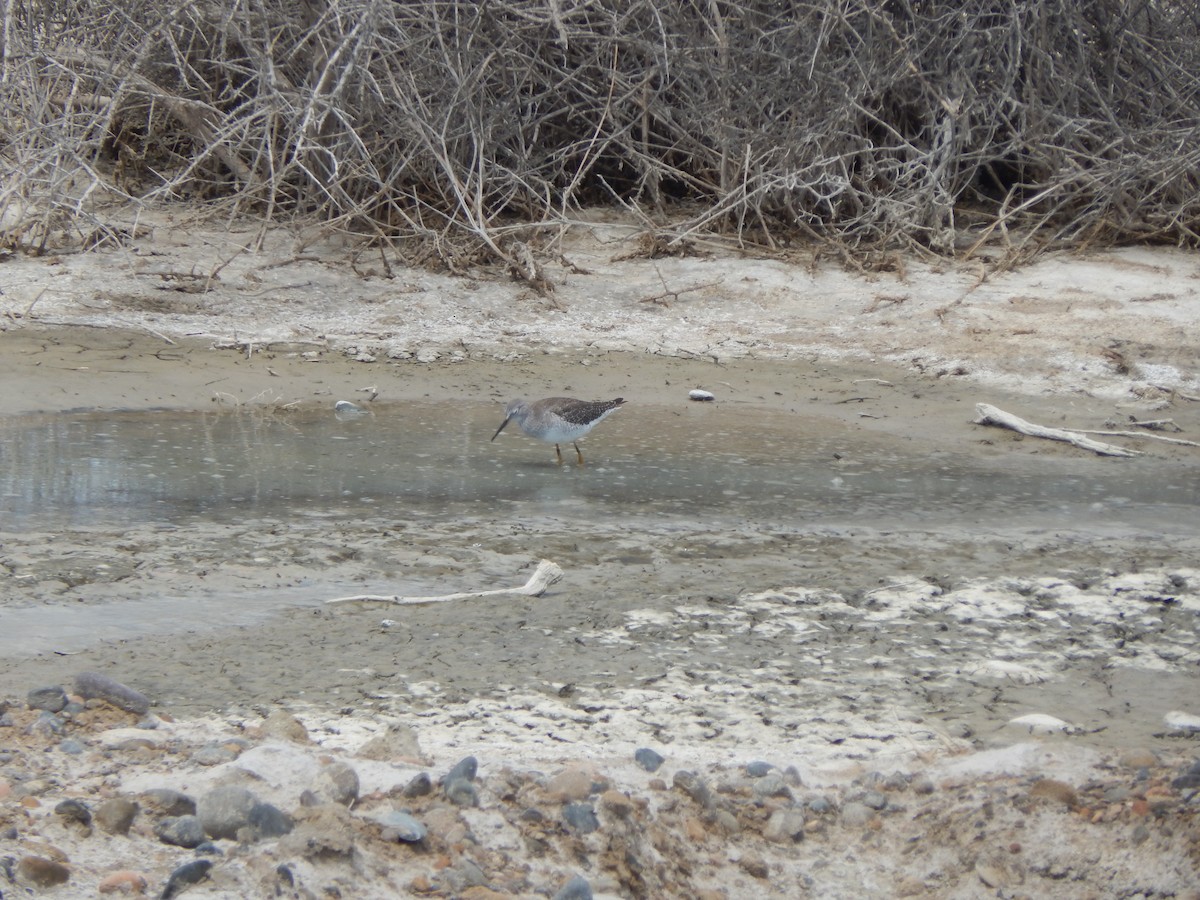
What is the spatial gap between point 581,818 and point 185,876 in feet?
2.82

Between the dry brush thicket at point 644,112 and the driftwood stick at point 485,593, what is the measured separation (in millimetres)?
4656

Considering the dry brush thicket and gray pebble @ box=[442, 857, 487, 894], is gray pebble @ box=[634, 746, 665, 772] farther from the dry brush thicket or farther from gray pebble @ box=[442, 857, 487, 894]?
the dry brush thicket

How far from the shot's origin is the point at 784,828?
3.21 metres

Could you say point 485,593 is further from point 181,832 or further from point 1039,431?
point 1039,431

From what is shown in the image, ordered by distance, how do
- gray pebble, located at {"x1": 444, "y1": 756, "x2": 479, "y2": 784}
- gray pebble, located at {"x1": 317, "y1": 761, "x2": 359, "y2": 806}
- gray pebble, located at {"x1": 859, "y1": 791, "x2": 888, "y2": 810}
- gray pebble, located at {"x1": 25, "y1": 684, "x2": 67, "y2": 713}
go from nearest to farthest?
gray pebble, located at {"x1": 317, "y1": 761, "x2": 359, "y2": 806}, gray pebble, located at {"x1": 444, "y1": 756, "x2": 479, "y2": 784}, gray pebble, located at {"x1": 859, "y1": 791, "x2": 888, "y2": 810}, gray pebble, located at {"x1": 25, "y1": 684, "x2": 67, "y2": 713}

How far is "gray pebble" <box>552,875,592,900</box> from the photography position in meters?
2.82

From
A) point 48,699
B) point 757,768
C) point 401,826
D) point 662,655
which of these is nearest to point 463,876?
point 401,826

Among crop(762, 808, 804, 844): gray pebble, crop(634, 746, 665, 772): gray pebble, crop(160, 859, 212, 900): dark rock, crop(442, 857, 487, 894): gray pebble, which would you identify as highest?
crop(160, 859, 212, 900): dark rock

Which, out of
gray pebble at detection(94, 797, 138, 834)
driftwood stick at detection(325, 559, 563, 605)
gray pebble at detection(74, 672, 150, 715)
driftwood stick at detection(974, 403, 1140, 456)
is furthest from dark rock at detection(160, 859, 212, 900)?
driftwood stick at detection(974, 403, 1140, 456)

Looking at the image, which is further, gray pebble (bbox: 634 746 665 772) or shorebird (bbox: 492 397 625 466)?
shorebird (bbox: 492 397 625 466)

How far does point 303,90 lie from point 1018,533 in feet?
18.3

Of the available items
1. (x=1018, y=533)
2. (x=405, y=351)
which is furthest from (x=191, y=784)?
(x=405, y=351)

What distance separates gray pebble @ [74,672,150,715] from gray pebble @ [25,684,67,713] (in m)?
0.06

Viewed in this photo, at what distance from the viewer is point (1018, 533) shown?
17.9 feet
